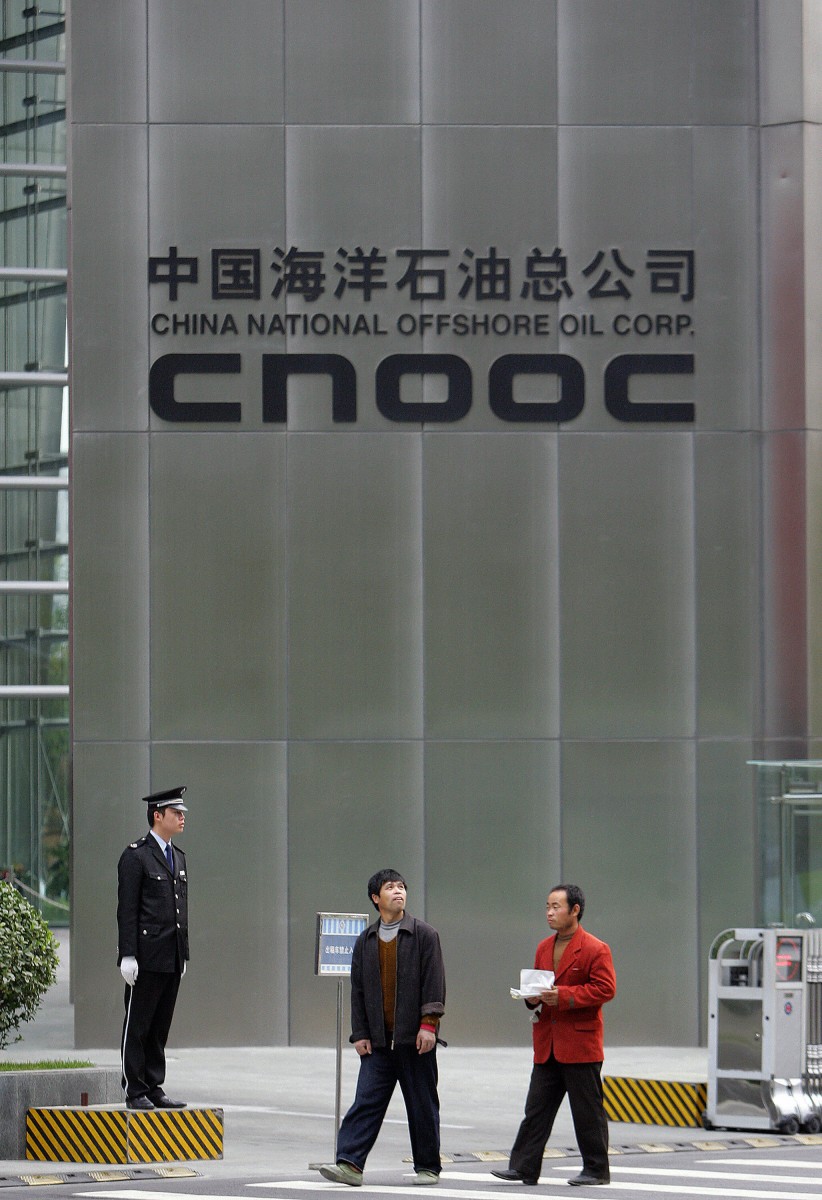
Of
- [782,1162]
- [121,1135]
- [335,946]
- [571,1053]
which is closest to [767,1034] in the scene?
[782,1162]

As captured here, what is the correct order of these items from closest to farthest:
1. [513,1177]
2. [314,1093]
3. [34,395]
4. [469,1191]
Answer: [469,1191] < [513,1177] < [314,1093] < [34,395]

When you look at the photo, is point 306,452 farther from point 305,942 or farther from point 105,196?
point 305,942

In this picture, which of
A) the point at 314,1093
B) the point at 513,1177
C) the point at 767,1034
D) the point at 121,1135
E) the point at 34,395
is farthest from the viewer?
the point at 34,395

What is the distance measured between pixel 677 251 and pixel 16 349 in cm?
1834

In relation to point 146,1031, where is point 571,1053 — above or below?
above

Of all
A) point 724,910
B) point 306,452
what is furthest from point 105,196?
point 724,910

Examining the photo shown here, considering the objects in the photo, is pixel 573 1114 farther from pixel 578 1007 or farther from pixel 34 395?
pixel 34 395

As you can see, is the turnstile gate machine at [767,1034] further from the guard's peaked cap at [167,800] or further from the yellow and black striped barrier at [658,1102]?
the guard's peaked cap at [167,800]

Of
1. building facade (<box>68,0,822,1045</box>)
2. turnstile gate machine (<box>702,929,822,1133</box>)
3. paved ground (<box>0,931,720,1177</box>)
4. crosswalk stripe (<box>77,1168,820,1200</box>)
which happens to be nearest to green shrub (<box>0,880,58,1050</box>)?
paved ground (<box>0,931,720,1177</box>)

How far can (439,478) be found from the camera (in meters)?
18.8

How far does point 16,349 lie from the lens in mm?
35062

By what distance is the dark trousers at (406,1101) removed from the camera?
37.0 feet

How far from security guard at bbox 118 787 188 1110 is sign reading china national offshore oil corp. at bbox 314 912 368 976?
3.75ft

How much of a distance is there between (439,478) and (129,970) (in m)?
7.14
